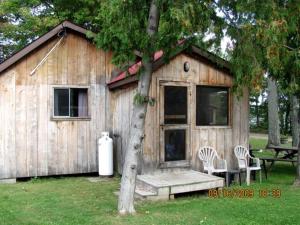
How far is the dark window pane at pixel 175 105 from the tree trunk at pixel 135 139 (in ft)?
8.92

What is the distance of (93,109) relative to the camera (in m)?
11.3

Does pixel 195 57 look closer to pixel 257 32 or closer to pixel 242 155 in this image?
pixel 242 155

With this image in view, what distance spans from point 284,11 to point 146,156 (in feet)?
14.3

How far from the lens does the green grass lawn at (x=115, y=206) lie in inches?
256

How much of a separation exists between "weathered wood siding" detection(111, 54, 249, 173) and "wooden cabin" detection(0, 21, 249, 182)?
2 centimetres

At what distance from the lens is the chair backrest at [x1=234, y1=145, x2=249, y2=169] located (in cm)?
1041

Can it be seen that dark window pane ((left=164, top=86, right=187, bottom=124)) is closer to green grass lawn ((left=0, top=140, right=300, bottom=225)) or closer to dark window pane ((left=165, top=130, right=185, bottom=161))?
dark window pane ((left=165, top=130, right=185, bottom=161))

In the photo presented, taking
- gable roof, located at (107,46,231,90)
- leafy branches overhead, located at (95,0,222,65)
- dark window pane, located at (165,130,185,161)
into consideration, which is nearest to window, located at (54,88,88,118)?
gable roof, located at (107,46,231,90)

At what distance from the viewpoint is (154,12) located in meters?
7.01

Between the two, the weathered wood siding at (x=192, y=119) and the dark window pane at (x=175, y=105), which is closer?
the weathered wood siding at (x=192, y=119)

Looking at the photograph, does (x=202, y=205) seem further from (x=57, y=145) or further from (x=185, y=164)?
(x=57, y=145)

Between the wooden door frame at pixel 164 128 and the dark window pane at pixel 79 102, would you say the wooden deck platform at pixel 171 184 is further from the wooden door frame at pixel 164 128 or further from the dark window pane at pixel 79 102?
the dark window pane at pixel 79 102

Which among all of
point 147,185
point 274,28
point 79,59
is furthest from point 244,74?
point 79,59
